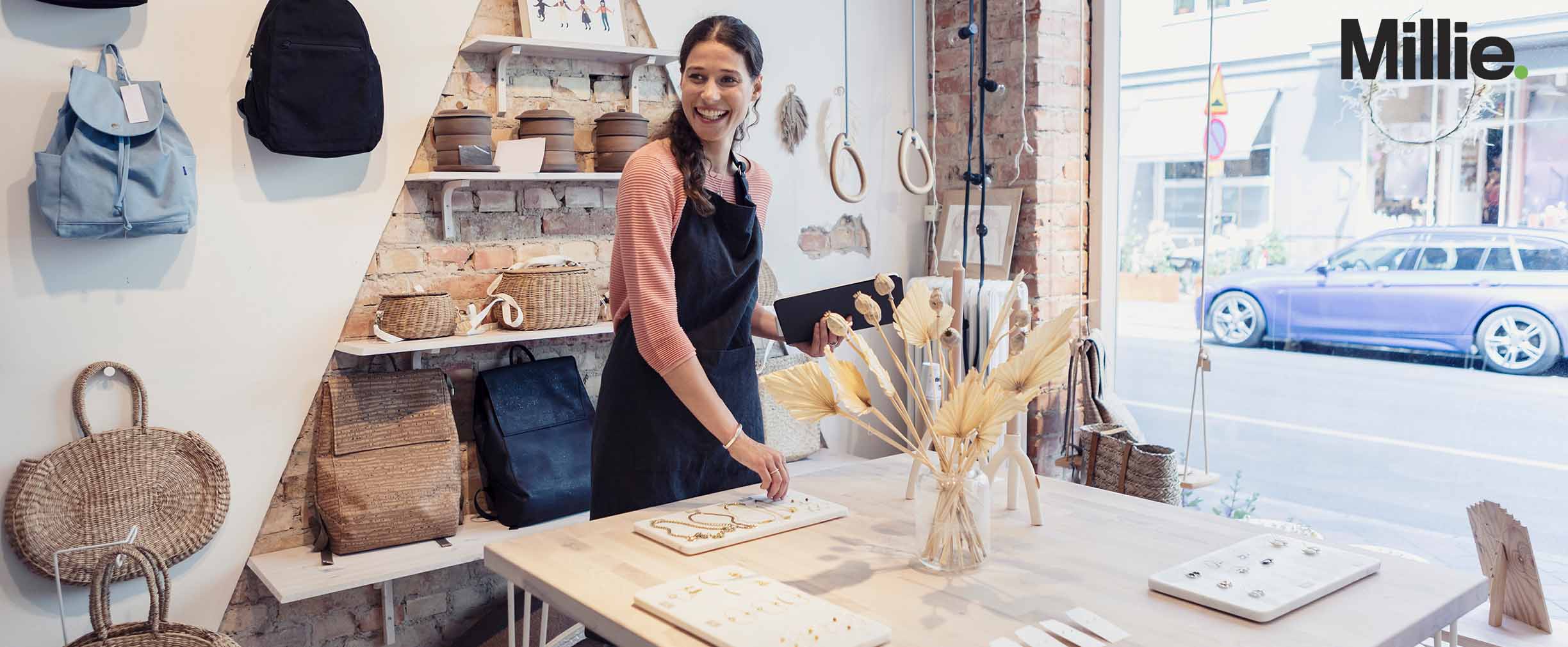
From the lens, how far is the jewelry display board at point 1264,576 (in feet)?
4.34

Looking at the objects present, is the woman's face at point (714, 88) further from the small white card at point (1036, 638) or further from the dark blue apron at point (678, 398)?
the small white card at point (1036, 638)

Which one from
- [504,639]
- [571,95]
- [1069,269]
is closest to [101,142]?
[571,95]

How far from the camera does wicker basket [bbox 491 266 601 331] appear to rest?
2820 millimetres

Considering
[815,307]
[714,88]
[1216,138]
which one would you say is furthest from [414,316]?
[1216,138]

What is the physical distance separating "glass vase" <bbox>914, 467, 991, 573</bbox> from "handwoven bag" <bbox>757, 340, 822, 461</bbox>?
184cm

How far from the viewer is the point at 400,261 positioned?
282cm

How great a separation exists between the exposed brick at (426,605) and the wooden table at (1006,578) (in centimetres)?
145

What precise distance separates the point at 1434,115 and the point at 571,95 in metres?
2.31

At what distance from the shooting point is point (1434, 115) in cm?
281

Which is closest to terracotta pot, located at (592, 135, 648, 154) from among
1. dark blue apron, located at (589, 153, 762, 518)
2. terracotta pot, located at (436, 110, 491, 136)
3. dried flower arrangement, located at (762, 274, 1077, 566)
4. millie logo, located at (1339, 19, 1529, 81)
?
terracotta pot, located at (436, 110, 491, 136)

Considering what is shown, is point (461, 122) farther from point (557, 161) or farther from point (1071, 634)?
point (1071, 634)

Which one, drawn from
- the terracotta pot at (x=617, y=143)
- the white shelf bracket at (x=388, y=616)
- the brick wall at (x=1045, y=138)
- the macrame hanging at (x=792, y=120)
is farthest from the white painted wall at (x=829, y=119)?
the white shelf bracket at (x=388, y=616)

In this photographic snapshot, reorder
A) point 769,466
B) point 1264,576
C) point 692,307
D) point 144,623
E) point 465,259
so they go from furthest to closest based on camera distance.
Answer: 1. point 465,259
2. point 144,623
3. point 692,307
4. point 769,466
5. point 1264,576

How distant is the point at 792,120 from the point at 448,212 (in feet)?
3.96
